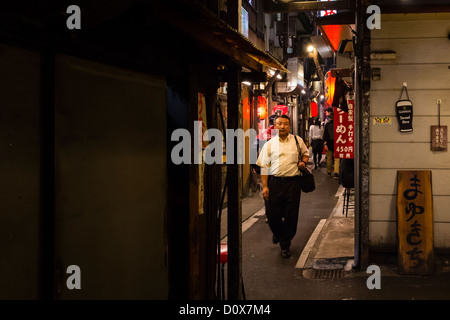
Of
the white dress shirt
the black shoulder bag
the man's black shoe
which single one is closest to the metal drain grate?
the man's black shoe

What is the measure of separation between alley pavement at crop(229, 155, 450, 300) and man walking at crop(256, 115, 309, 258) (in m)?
0.59

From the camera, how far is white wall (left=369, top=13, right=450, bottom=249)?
9.23 metres

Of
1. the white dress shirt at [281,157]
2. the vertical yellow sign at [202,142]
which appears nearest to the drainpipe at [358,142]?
the white dress shirt at [281,157]

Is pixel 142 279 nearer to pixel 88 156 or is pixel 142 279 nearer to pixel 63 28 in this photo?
pixel 88 156

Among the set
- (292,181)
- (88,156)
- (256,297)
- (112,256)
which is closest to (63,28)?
(88,156)

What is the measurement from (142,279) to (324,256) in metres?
5.87

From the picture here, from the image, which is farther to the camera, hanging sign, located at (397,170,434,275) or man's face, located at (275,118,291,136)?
man's face, located at (275,118,291,136)

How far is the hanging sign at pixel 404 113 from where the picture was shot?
30.1 feet

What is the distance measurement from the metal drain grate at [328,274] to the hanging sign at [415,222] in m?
1.07

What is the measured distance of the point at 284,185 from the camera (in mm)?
10281

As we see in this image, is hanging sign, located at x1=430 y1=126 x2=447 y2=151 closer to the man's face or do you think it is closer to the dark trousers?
the dark trousers

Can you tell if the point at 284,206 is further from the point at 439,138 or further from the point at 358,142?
the point at 439,138

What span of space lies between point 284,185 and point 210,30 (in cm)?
616

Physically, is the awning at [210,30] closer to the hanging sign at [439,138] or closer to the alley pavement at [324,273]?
the alley pavement at [324,273]
